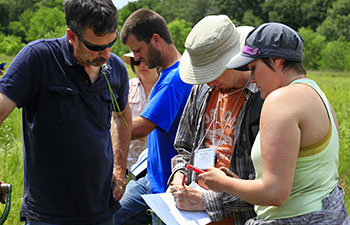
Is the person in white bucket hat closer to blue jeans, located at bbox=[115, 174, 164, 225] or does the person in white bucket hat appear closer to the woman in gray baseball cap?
the woman in gray baseball cap

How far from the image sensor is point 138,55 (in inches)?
134

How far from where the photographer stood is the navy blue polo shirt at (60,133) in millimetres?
2275

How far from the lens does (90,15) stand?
2311 mm

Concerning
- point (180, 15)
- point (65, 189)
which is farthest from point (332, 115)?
point (180, 15)

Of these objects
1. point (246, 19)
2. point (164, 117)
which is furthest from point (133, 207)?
point (246, 19)

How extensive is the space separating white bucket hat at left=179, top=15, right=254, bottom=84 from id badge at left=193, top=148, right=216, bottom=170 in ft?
1.20

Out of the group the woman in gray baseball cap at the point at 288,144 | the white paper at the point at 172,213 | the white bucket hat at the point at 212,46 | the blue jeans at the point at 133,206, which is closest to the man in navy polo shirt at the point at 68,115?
the white paper at the point at 172,213

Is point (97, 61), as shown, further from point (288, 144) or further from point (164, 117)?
point (288, 144)

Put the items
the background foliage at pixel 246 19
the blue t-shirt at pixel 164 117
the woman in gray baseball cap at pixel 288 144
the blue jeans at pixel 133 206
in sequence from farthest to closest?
the background foliage at pixel 246 19 < the blue jeans at pixel 133 206 < the blue t-shirt at pixel 164 117 < the woman in gray baseball cap at pixel 288 144

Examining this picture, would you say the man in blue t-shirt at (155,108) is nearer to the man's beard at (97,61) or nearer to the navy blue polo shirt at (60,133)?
the navy blue polo shirt at (60,133)

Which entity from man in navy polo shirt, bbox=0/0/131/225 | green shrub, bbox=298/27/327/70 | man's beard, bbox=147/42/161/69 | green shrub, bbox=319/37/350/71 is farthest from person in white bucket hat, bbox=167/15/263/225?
green shrub, bbox=298/27/327/70

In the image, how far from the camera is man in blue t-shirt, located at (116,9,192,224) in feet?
9.71

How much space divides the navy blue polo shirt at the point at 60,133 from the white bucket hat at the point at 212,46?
55 centimetres

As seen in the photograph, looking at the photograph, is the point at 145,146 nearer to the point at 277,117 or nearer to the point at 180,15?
the point at 277,117
